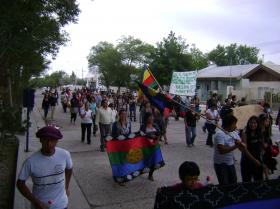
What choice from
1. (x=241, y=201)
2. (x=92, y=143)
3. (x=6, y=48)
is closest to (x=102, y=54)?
(x=92, y=143)

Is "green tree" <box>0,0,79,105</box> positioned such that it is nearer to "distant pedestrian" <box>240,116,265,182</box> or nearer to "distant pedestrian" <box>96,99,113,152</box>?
"distant pedestrian" <box>96,99,113,152</box>

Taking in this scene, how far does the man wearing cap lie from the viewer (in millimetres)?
4012

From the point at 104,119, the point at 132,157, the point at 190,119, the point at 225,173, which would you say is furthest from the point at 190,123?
the point at 225,173

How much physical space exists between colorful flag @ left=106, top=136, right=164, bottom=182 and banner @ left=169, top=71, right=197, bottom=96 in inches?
405

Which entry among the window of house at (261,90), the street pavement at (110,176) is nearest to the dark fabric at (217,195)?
the street pavement at (110,176)

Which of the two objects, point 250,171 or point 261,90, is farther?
point 261,90

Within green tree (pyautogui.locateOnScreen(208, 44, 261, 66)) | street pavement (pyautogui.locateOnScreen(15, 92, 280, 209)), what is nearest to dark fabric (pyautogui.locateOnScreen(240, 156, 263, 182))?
street pavement (pyautogui.locateOnScreen(15, 92, 280, 209))

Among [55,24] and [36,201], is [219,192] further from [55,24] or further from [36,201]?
[55,24]

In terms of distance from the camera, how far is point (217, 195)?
13.8 feet

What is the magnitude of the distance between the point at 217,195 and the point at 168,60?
33515 millimetres

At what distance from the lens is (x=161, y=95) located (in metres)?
6.23

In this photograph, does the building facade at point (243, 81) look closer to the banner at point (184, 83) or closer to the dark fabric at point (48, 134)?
the banner at point (184, 83)

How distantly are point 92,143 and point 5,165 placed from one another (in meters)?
3.98

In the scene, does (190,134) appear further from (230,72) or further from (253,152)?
(230,72)
